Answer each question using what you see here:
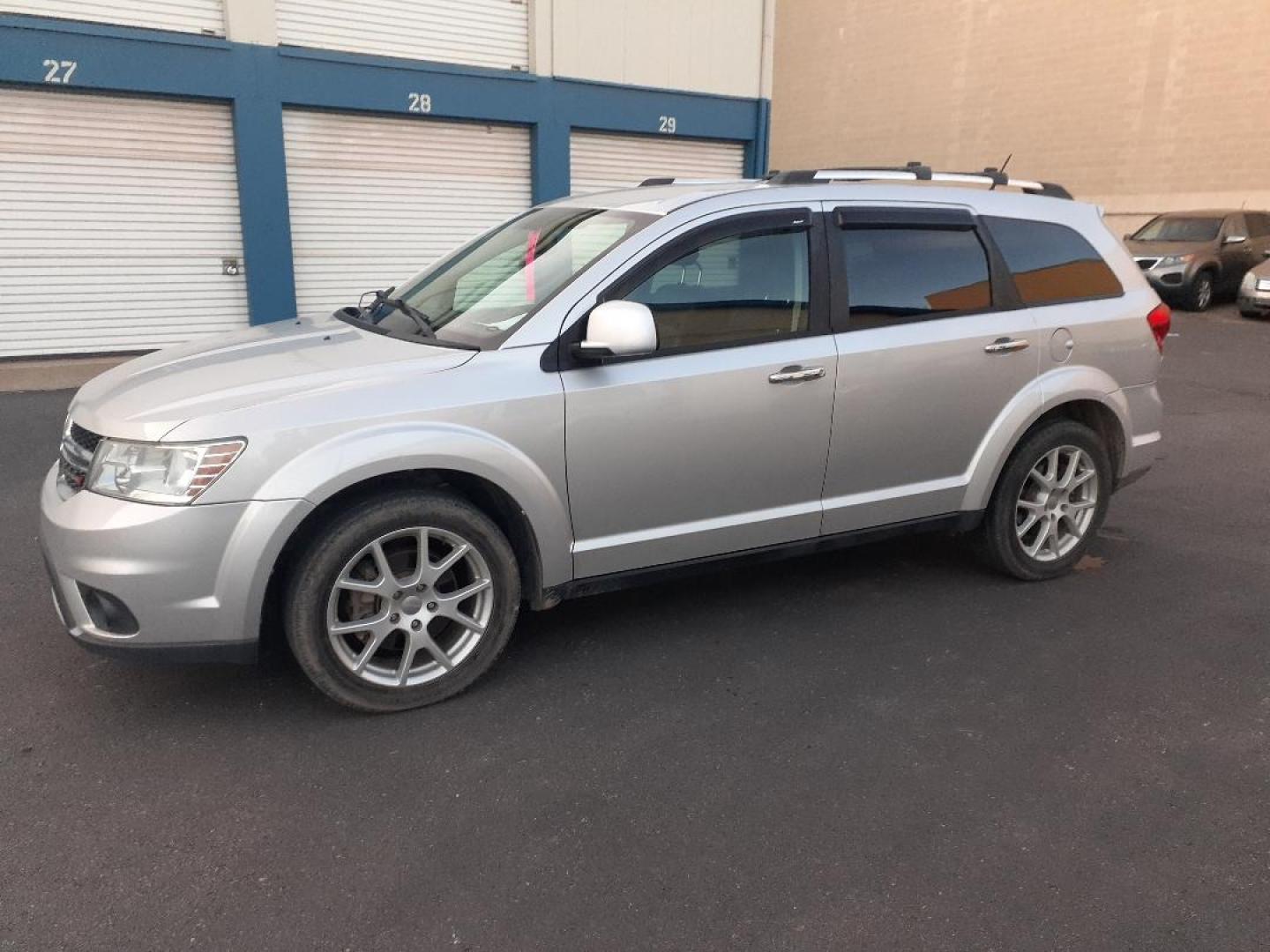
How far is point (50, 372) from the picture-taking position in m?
10.8

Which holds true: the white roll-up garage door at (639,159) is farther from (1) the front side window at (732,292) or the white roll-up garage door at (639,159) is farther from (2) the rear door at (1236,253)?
(1) the front side window at (732,292)

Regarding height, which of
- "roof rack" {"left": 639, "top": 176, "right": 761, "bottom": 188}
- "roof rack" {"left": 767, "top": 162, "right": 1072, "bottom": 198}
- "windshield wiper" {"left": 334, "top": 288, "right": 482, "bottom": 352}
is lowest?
"windshield wiper" {"left": 334, "top": 288, "right": 482, "bottom": 352}

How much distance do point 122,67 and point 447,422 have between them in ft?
31.8

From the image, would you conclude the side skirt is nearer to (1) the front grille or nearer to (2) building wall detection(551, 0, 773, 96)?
(1) the front grille

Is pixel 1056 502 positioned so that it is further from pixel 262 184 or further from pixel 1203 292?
pixel 1203 292

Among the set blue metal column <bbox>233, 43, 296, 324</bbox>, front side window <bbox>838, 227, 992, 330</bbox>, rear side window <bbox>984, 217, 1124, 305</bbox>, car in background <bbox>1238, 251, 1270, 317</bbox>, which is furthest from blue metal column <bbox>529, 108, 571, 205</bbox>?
car in background <bbox>1238, 251, 1270, 317</bbox>

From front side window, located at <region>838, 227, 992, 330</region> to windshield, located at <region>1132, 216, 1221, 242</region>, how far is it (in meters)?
16.1

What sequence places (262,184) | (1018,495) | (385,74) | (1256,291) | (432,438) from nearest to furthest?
(432,438) < (1018,495) < (262,184) < (385,74) < (1256,291)

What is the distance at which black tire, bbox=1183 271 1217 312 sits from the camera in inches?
679

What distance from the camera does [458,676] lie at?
3691mm

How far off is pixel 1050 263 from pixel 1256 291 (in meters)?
13.9

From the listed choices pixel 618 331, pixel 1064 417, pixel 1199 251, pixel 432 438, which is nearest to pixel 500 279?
pixel 618 331

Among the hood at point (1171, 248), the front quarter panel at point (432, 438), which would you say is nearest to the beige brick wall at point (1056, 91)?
the hood at point (1171, 248)

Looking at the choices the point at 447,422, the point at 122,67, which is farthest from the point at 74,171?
the point at 447,422
